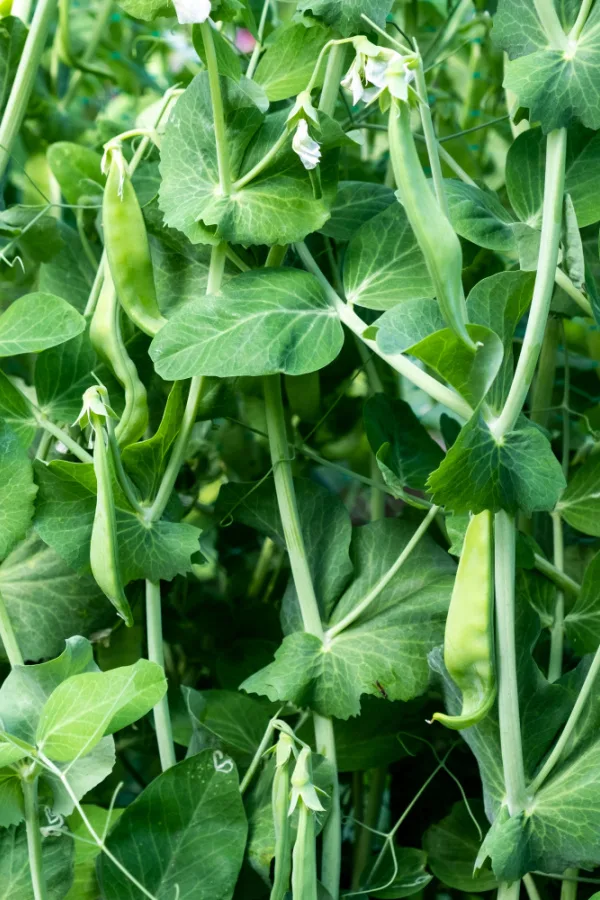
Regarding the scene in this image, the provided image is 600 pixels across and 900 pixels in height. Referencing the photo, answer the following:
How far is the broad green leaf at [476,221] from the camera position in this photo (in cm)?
48

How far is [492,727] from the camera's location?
46cm

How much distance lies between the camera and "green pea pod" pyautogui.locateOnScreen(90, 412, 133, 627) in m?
0.45

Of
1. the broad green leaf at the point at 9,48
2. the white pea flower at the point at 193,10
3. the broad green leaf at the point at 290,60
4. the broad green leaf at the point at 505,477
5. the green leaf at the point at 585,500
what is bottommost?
the green leaf at the point at 585,500

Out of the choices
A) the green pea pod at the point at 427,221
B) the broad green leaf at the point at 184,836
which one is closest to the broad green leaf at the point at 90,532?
the broad green leaf at the point at 184,836

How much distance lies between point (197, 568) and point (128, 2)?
1.75ft

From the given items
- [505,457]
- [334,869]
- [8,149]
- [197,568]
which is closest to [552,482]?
[505,457]

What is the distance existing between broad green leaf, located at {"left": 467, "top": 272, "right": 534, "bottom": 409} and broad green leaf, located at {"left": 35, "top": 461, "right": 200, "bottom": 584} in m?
0.19

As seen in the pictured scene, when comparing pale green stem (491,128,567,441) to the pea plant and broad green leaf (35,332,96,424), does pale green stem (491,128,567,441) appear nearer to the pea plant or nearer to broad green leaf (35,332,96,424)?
the pea plant

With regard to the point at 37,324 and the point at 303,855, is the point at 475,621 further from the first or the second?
the point at 37,324

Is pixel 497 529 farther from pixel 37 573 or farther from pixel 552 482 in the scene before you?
pixel 37 573

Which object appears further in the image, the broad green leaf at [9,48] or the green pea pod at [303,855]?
the broad green leaf at [9,48]

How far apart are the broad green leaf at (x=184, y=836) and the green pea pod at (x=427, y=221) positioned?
27cm

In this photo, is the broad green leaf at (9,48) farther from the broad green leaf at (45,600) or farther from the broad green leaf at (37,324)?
the broad green leaf at (45,600)

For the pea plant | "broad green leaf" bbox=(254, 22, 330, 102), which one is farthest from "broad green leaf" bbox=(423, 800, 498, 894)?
"broad green leaf" bbox=(254, 22, 330, 102)
